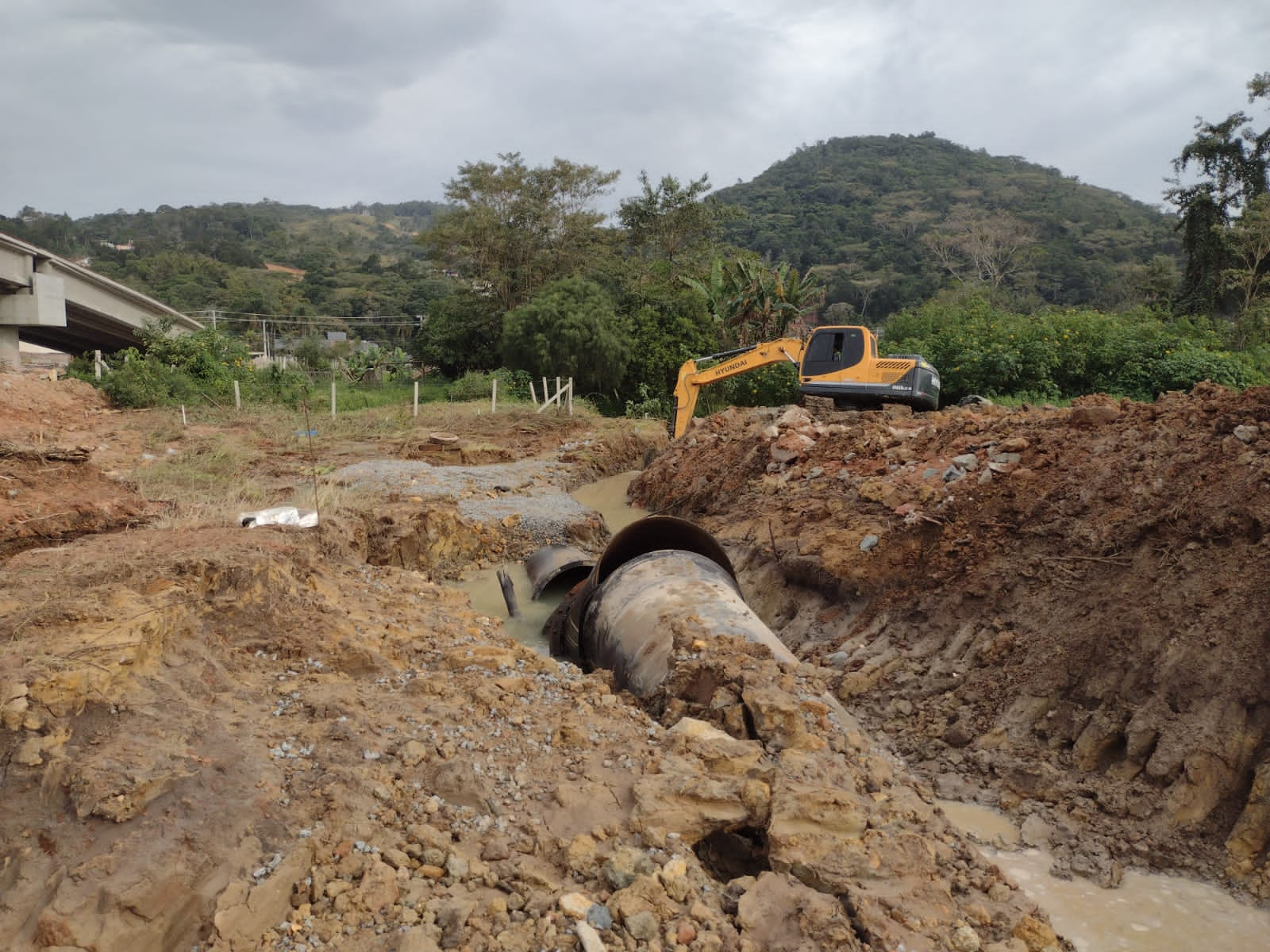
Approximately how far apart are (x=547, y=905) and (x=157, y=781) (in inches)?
70.5

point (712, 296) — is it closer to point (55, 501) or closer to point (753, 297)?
point (753, 297)

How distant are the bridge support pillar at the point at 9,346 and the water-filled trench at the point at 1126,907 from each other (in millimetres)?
27435

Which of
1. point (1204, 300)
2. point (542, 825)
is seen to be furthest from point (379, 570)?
point (1204, 300)

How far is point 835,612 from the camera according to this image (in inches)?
358

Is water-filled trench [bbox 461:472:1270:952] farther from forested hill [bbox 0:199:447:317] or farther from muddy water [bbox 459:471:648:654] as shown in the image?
forested hill [bbox 0:199:447:317]

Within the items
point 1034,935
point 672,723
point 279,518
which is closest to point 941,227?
point 279,518

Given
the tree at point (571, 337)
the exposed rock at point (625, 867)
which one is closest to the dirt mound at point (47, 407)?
the tree at point (571, 337)

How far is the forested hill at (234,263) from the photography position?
55.9 m

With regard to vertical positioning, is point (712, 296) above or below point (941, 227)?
below

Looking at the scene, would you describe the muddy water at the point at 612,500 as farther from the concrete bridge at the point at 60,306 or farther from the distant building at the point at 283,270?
the distant building at the point at 283,270

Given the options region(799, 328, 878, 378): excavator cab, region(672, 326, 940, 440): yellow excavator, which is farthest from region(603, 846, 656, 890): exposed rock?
region(799, 328, 878, 378): excavator cab

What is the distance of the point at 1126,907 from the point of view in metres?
4.86

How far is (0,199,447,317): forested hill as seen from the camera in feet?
183

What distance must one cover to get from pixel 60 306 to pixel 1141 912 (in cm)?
2829
